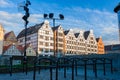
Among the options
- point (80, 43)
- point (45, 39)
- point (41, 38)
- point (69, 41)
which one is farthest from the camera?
point (80, 43)

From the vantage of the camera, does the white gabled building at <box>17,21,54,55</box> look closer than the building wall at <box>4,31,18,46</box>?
Yes

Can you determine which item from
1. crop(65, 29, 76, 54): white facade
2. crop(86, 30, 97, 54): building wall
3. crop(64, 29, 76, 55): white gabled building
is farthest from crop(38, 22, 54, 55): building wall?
crop(86, 30, 97, 54): building wall

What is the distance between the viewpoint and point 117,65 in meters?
15.0

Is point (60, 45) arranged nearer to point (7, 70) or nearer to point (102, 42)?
point (102, 42)

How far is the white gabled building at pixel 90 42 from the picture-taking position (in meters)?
82.8

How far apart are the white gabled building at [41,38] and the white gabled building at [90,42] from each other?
67.9 feet

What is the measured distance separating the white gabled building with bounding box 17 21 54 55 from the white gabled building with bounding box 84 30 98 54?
20.7m

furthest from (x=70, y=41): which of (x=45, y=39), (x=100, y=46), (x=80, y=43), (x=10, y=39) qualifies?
(x=100, y=46)

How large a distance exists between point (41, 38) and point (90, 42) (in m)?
27.5

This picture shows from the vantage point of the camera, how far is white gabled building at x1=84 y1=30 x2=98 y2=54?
82.8 meters

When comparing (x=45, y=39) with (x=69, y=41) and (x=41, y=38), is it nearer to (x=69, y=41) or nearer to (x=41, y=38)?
(x=41, y=38)

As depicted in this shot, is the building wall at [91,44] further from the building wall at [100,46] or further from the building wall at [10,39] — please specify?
the building wall at [10,39]

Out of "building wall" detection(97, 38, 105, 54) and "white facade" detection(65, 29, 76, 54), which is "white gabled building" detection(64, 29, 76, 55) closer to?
"white facade" detection(65, 29, 76, 54)

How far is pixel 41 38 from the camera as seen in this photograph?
2504 inches
